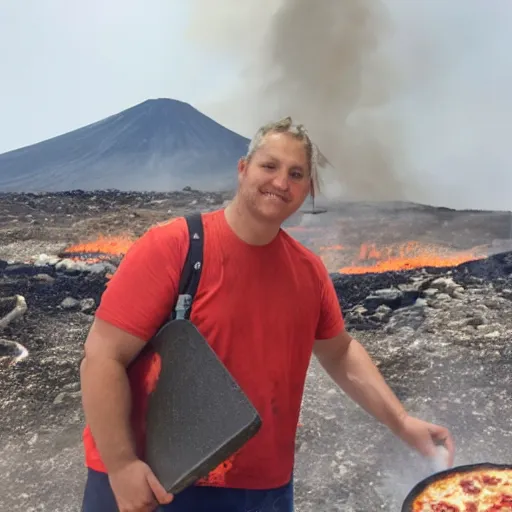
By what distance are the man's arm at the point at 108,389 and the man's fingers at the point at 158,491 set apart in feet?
0.25

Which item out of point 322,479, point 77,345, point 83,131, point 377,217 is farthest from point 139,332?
point 377,217

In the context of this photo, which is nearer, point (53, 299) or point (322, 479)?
point (322, 479)

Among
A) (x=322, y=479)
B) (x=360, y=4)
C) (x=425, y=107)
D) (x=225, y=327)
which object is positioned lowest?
(x=322, y=479)

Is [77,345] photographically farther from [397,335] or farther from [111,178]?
[397,335]

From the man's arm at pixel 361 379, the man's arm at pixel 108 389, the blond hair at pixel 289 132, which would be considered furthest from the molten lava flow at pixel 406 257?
the man's arm at pixel 108 389

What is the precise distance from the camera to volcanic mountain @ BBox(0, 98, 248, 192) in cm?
527

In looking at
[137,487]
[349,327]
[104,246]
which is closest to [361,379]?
[137,487]

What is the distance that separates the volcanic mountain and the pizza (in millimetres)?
3943

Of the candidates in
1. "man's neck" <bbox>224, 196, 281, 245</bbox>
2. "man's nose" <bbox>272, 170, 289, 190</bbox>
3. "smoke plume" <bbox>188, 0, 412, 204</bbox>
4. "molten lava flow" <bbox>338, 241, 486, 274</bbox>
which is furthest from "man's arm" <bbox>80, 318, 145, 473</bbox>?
"molten lava flow" <bbox>338, 241, 486, 274</bbox>

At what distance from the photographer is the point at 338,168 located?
7.65 meters

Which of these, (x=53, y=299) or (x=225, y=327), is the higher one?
(x=225, y=327)

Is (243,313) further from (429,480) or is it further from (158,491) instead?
(429,480)

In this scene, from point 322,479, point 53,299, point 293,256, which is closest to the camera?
point 293,256

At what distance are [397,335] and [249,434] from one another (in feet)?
11.8
